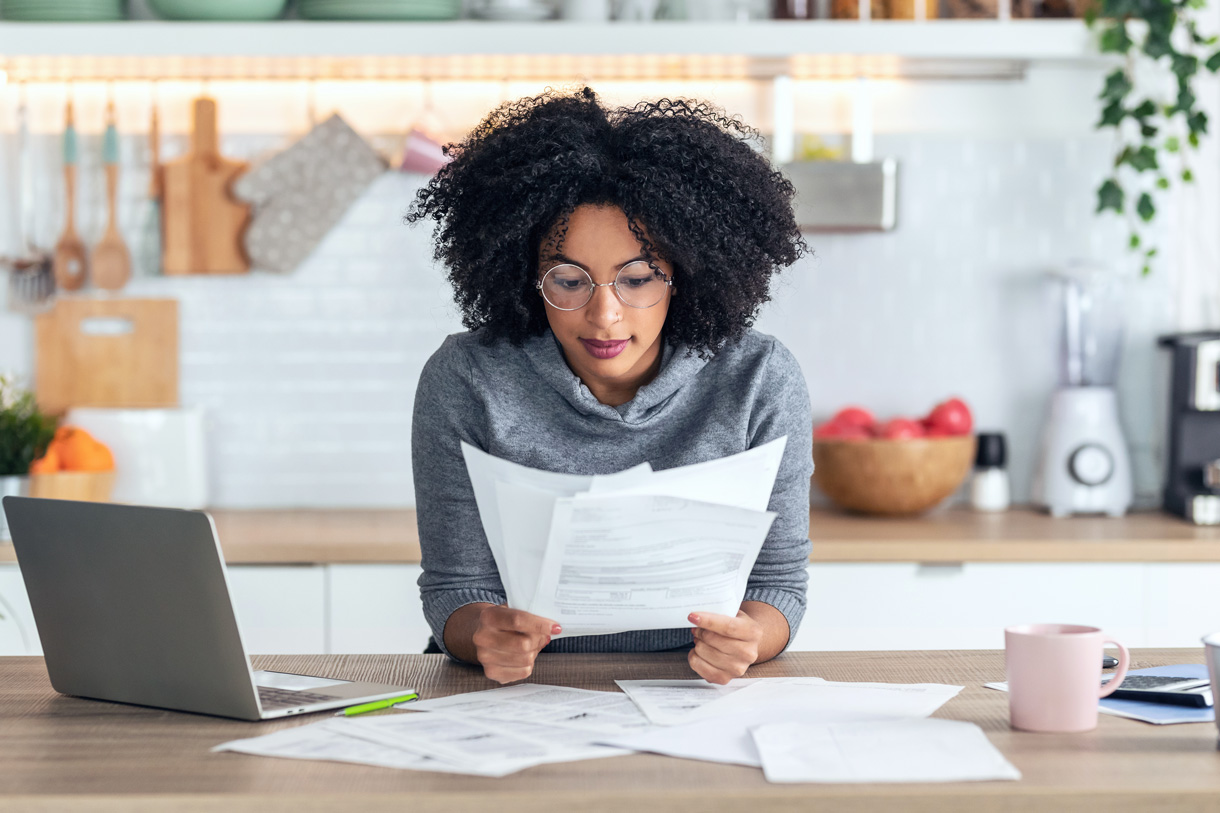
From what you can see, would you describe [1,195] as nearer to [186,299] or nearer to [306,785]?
[186,299]

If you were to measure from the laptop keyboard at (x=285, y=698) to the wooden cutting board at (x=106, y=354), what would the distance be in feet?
6.18

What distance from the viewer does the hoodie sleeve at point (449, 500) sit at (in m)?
1.49

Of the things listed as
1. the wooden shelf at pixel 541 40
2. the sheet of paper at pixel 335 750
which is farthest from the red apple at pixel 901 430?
the sheet of paper at pixel 335 750

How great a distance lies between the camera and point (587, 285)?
4.76ft

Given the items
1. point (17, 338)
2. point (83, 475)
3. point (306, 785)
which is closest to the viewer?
point (306, 785)

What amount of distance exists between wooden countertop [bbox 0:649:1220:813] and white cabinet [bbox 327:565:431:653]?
4.19ft

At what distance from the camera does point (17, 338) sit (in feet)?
9.35

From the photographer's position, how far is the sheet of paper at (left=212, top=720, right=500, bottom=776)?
0.92 meters

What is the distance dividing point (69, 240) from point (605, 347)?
187 centimetres

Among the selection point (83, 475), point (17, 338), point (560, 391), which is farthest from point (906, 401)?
point (17, 338)

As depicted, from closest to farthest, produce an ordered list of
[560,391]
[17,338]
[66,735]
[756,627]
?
1. [66,735]
2. [756,627]
3. [560,391]
4. [17,338]

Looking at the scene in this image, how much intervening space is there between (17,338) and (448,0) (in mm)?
1270

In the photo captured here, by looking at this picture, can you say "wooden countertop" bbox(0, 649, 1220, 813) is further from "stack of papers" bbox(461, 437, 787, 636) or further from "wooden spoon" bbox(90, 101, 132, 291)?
"wooden spoon" bbox(90, 101, 132, 291)

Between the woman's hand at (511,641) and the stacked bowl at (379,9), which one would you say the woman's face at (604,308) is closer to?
the woman's hand at (511,641)
